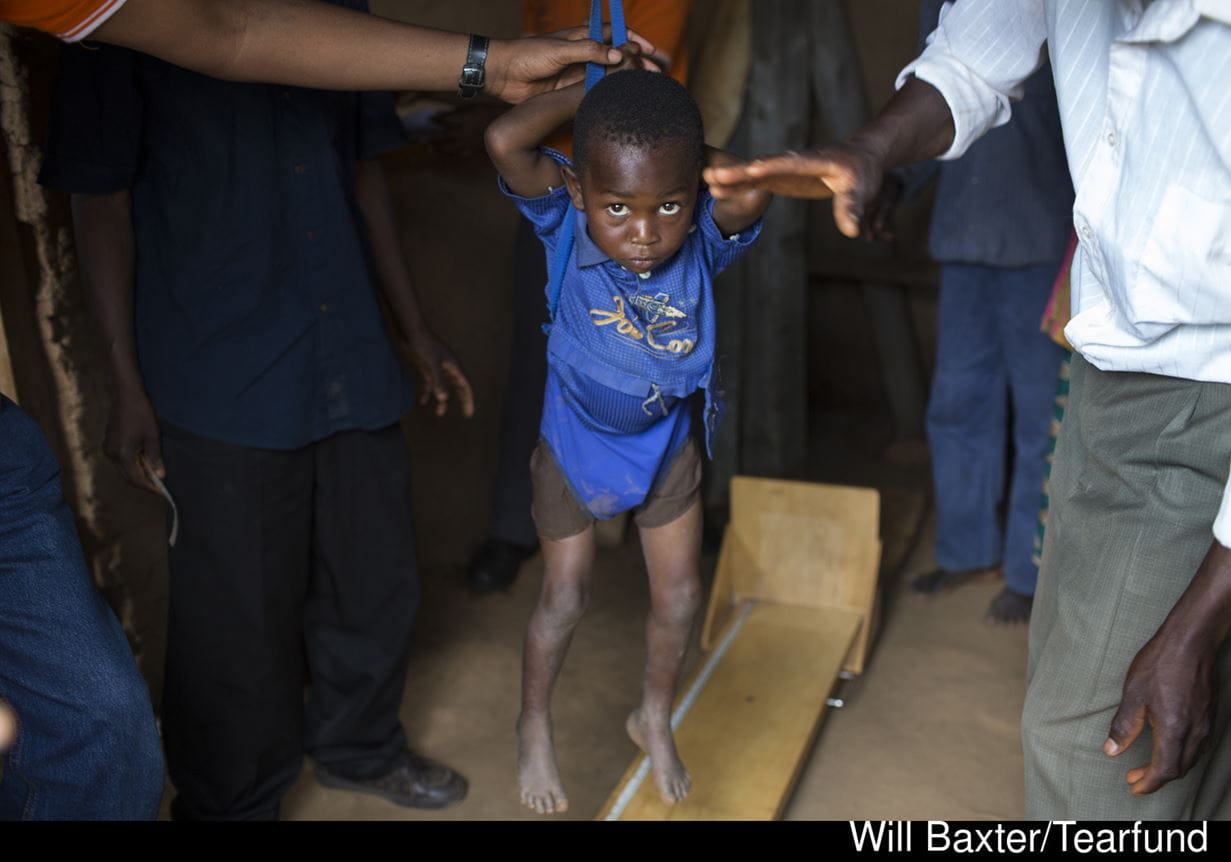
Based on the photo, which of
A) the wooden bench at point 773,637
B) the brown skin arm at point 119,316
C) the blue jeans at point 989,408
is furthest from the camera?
the blue jeans at point 989,408

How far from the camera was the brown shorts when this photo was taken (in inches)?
89.4

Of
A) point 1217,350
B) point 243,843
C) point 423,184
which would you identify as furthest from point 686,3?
point 243,843

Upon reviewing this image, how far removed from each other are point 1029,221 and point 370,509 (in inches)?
85.2

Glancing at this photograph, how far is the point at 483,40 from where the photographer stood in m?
1.96

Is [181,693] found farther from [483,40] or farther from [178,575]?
[483,40]

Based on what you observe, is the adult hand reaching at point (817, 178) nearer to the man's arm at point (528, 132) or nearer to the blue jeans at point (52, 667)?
the man's arm at point (528, 132)

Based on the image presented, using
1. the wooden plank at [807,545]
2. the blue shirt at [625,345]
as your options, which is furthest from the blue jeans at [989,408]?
the blue shirt at [625,345]

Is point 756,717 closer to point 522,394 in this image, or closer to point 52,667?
point 522,394

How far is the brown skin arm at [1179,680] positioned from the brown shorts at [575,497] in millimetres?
909

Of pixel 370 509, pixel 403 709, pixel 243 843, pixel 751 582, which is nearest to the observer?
pixel 243 843

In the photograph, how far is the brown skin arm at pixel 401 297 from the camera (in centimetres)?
274

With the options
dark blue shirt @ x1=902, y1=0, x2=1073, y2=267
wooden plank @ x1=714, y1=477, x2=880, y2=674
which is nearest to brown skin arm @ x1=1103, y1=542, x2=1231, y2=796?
wooden plank @ x1=714, y1=477, x2=880, y2=674

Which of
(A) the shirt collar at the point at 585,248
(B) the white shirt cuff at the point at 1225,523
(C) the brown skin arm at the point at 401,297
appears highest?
(A) the shirt collar at the point at 585,248

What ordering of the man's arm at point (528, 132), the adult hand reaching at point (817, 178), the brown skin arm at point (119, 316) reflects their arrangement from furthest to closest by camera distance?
the brown skin arm at point (119, 316) < the man's arm at point (528, 132) < the adult hand reaching at point (817, 178)
